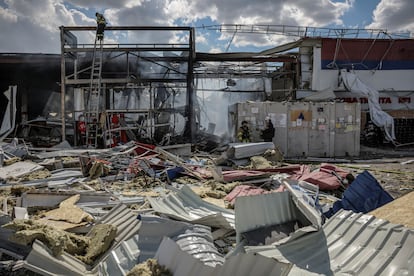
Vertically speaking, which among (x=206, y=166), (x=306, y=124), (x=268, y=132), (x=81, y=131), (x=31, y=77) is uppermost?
(x=31, y=77)

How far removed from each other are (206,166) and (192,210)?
6210mm

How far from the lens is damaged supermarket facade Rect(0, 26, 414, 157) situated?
1581 centimetres

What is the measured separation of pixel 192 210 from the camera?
5.73m

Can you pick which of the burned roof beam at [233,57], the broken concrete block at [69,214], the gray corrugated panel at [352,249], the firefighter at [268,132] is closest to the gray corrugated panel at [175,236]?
the gray corrugated panel at [352,249]

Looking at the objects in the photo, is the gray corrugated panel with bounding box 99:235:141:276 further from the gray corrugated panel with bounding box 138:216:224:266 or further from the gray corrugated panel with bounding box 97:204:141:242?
the gray corrugated panel with bounding box 97:204:141:242

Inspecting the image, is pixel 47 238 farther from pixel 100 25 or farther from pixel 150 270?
pixel 100 25

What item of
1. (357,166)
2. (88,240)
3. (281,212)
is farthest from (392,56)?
(88,240)

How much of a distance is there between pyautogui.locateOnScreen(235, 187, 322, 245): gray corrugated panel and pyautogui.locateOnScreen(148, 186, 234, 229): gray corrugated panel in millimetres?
663

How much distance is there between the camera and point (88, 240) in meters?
4.42

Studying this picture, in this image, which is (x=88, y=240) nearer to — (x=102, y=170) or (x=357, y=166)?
(x=102, y=170)

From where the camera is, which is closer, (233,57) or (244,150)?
(244,150)

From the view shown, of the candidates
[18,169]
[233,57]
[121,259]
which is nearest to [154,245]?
[121,259]

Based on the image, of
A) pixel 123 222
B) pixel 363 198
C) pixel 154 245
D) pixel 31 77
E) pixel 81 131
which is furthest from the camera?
pixel 31 77

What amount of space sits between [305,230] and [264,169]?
6.58 meters
